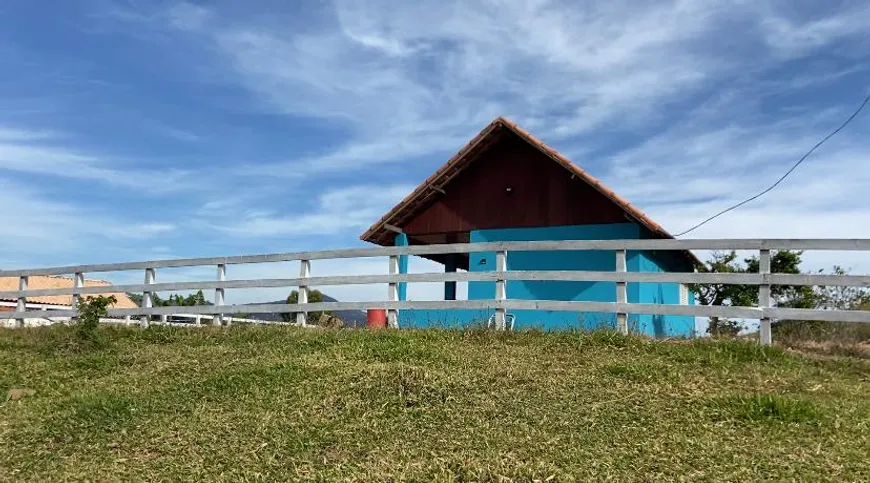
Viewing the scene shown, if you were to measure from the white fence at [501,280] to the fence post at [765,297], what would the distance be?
1 cm

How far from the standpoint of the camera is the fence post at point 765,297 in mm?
8219

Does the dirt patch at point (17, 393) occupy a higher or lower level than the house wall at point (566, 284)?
lower

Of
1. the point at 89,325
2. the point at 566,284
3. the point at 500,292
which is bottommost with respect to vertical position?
the point at 89,325

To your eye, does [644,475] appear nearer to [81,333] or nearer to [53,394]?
[53,394]

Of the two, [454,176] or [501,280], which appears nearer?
[501,280]

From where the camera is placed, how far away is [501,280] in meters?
9.86

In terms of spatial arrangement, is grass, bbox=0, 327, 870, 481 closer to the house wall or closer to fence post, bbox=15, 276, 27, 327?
the house wall

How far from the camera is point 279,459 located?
16.6 feet

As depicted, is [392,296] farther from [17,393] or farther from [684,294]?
[684,294]

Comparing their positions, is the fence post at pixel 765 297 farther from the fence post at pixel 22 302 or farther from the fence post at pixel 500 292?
the fence post at pixel 22 302

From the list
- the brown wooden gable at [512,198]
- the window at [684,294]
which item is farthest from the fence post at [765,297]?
the window at [684,294]

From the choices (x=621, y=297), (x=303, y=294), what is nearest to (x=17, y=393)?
(x=303, y=294)

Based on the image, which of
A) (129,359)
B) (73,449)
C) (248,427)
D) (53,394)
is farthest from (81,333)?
(248,427)

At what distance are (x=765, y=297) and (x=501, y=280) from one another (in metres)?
3.39
